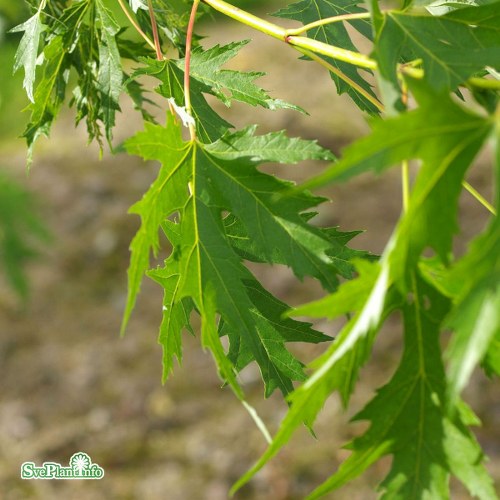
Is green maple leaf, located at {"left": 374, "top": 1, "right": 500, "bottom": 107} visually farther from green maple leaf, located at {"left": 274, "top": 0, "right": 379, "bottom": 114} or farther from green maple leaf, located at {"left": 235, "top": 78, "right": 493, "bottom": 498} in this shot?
green maple leaf, located at {"left": 274, "top": 0, "right": 379, "bottom": 114}

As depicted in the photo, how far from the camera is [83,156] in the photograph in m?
4.41

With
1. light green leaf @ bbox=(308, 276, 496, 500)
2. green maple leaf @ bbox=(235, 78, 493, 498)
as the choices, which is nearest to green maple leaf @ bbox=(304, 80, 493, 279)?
green maple leaf @ bbox=(235, 78, 493, 498)

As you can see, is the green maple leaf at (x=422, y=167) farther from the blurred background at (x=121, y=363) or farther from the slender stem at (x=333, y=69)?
the blurred background at (x=121, y=363)

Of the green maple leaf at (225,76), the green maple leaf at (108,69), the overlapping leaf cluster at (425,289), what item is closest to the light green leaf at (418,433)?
the overlapping leaf cluster at (425,289)

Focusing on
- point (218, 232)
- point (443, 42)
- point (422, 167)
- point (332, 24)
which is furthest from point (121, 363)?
point (422, 167)

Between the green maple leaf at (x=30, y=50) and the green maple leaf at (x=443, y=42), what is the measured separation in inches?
13.9

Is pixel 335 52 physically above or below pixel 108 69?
above

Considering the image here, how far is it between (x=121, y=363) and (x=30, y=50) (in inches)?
92.9

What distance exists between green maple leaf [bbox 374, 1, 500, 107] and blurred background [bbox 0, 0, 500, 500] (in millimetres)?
926

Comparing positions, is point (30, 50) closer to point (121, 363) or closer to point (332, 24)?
point (332, 24)

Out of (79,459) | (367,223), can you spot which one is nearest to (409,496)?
(79,459)

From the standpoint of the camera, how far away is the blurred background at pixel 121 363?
2443mm

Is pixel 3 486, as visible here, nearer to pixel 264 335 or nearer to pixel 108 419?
pixel 108 419

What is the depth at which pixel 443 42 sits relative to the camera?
0.63m
